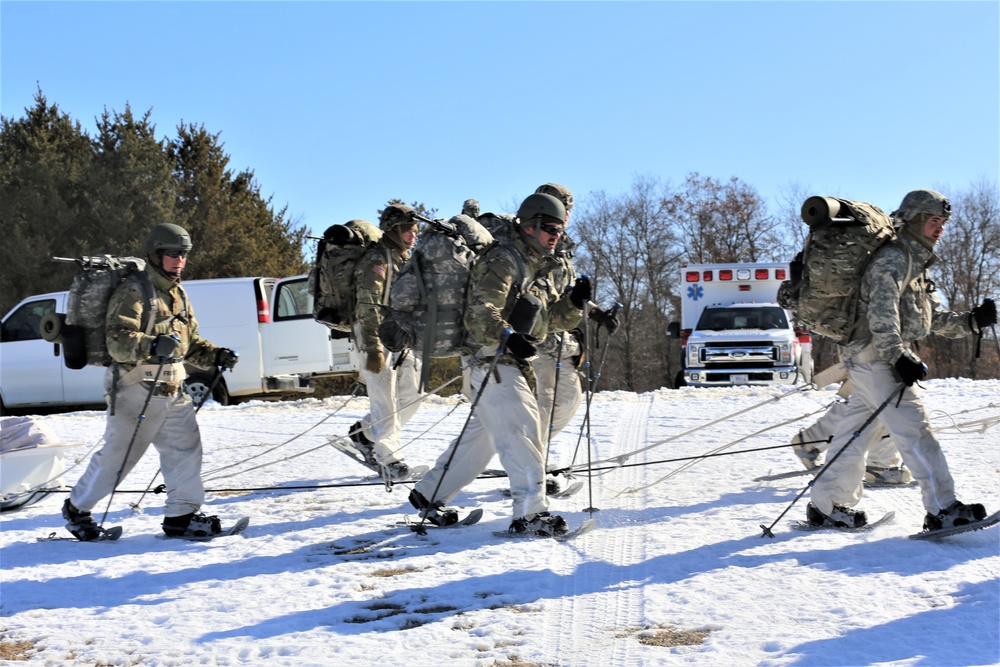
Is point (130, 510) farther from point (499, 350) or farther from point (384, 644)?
point (384, 644)

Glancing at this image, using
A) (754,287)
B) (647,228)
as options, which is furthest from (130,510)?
(647,228)

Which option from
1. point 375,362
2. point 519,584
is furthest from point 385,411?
Result: point 519,584

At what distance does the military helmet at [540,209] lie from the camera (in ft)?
21.1

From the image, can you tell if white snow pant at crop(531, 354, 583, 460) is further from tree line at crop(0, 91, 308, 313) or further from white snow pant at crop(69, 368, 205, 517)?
tree line at crop(0, 91, 308, 313)

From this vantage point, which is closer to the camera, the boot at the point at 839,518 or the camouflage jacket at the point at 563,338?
the boot at the point at 839,518

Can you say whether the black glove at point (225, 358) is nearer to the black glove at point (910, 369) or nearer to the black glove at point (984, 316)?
the black glove at point (910, 369)

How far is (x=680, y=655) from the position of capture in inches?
168

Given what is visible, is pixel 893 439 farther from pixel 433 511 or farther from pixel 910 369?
pixel 433 511

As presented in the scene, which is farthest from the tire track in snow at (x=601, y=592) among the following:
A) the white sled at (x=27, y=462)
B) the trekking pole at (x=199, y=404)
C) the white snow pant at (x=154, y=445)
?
the white sled at (x=27, y=462)

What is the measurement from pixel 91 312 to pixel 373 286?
2174mm

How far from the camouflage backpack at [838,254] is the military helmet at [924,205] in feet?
0.50

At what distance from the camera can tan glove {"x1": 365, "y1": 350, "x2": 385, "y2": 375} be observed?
8.16m

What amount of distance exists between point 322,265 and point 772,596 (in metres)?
4.86

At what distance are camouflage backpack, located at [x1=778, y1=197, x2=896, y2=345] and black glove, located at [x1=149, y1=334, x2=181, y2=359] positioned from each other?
3831 millimetres
